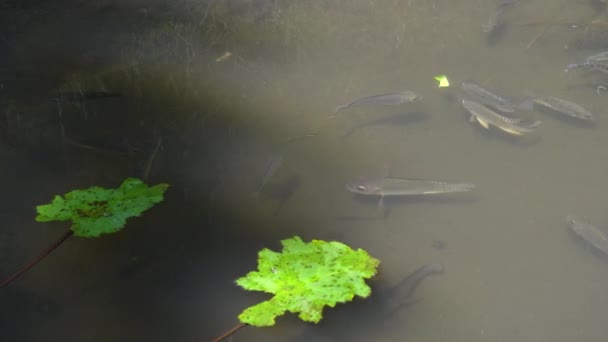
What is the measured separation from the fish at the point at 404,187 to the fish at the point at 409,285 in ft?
1.03

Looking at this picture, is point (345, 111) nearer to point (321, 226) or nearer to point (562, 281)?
point (321, 226)

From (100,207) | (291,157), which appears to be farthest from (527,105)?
A: (100,207)

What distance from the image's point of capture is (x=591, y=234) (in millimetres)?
2166

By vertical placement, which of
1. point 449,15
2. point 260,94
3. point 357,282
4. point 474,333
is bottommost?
point 474,333

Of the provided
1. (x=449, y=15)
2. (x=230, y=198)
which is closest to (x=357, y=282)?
(x=230, y=198)

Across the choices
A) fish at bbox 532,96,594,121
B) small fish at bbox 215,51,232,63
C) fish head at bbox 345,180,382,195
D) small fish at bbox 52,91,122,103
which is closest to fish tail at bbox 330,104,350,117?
fish head at bbox 345,180,382,195

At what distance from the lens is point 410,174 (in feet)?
8.06

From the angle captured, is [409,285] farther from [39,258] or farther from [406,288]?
[39,258]

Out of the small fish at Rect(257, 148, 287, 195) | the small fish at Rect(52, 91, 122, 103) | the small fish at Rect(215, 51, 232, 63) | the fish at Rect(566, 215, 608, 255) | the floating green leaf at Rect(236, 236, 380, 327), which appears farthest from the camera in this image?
the small fish at Rect(215, 51, 232, 63)

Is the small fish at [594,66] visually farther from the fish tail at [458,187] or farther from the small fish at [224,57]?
the small fish at [224,57]

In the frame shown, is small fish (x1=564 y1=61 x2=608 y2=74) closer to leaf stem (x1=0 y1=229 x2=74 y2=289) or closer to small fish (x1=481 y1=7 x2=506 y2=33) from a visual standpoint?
small fish (x1=481 y1=7 x2=506 y2=33)

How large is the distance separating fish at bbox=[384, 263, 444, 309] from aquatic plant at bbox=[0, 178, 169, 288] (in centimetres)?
89

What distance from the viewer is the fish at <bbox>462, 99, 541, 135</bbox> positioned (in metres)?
2.61

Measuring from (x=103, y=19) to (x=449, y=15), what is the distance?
2.01m
